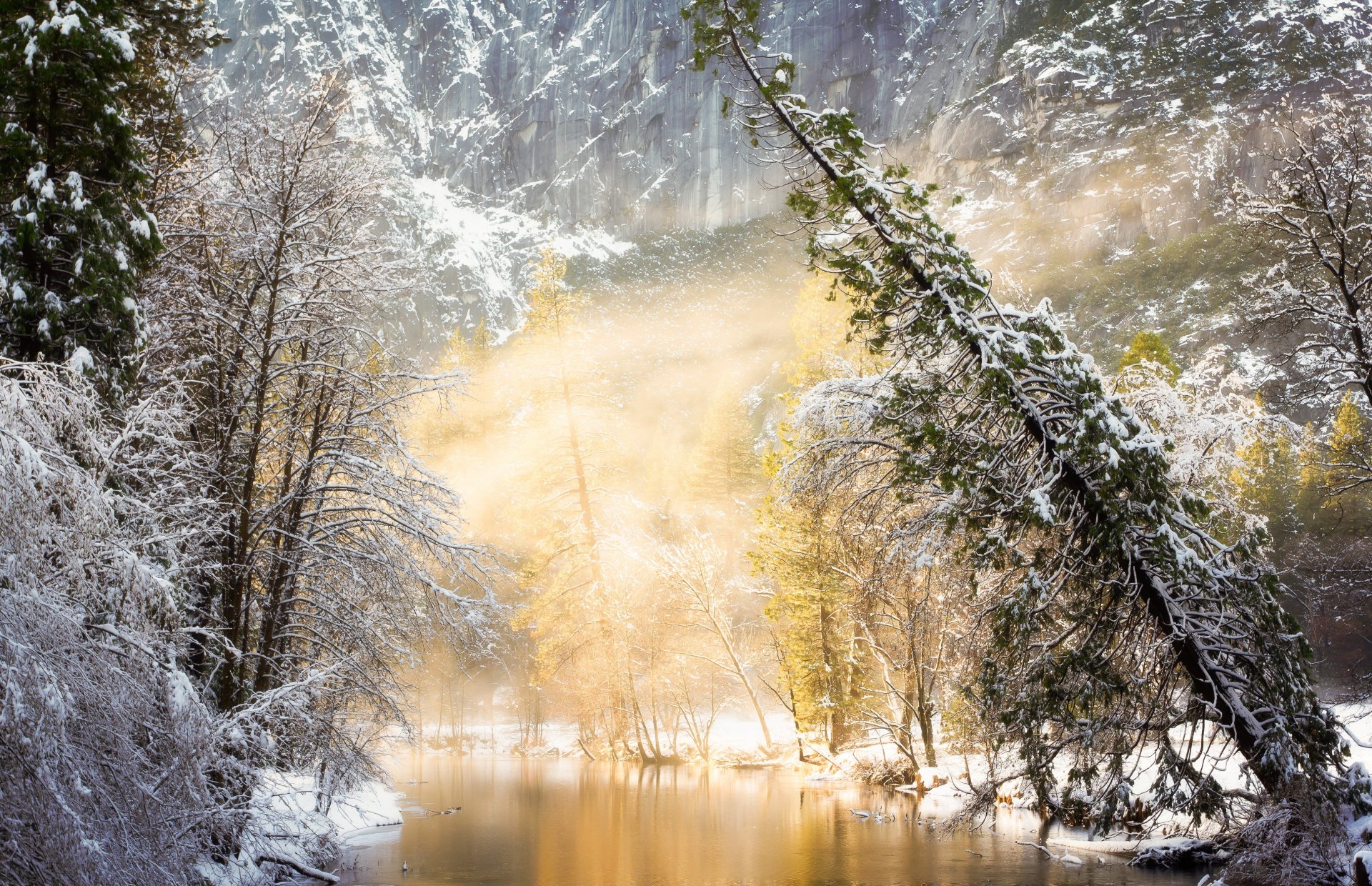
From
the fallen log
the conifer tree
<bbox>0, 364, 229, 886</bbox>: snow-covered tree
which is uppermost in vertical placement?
the conifer tree

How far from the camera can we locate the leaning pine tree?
30.9 feet

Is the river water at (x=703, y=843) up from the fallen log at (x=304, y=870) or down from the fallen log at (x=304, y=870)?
down

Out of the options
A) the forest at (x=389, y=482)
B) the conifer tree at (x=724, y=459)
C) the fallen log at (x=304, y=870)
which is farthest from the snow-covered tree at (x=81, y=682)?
the conifer tree at (x=724, y=459)

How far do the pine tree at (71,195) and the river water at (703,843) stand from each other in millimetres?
7796

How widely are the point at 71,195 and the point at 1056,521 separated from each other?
10994mm

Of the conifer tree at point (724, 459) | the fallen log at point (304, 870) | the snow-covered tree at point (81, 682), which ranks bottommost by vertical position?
the fallen log at point (304, 870)

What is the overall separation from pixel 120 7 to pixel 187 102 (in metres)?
3.02

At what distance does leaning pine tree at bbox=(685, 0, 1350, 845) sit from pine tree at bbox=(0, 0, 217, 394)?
264 inches

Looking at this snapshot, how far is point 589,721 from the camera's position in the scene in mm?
34688

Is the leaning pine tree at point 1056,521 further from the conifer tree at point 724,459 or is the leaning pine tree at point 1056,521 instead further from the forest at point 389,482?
the conifer tree at point 724,459

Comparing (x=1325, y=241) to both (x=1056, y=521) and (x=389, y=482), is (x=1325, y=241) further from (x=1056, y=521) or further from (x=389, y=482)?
(x=389, y=482)

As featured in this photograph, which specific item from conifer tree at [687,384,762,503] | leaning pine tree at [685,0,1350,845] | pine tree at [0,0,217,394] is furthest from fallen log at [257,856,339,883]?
conifer tree at [687,384,762,503]

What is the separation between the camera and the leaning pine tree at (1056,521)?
941 centimetres

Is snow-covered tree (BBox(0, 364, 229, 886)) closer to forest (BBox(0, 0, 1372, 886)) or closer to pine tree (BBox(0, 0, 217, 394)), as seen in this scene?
forest (BBox(0, 0, 1372, 886))
